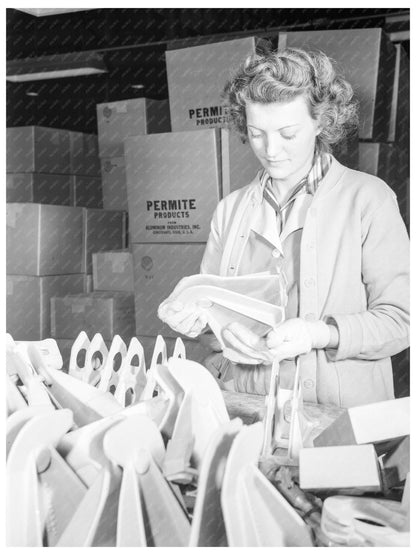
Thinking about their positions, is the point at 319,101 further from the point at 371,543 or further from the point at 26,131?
the point at 26,131

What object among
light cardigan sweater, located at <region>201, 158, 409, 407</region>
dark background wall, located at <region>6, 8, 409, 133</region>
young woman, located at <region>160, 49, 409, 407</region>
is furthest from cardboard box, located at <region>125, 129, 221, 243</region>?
dark background wall, located at <region>6, 8, 409, 133</region>

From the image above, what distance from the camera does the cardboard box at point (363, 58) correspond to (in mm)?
2379

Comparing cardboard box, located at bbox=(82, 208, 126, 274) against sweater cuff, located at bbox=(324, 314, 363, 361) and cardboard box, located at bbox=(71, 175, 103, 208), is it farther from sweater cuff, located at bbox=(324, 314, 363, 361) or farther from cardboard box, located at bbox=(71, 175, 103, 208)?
sweater cuff, located at bbox=(324, 314, 363, 361)

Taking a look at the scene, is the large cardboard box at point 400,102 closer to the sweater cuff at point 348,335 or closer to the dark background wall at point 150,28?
the dark background wall at point 150,28

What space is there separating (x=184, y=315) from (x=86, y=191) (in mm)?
2973

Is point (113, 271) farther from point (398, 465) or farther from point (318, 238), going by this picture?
point (398, 465)

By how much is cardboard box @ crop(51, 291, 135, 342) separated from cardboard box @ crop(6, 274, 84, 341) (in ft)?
0.23

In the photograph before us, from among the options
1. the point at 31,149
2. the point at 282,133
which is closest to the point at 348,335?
the point at 282,133

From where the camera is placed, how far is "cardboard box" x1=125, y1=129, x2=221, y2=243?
276cm

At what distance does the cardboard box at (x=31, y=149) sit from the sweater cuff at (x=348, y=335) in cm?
279

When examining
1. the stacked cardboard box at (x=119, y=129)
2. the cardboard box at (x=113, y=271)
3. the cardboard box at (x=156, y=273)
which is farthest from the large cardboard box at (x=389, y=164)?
the cardboard box at (x=113, y=271)

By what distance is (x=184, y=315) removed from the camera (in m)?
1.35
